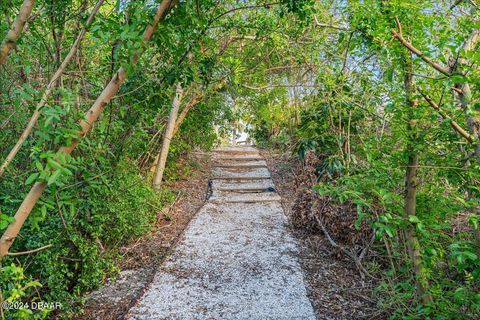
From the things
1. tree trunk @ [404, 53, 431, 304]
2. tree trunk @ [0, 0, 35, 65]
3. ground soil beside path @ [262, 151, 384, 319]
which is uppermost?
tree trunk @ [0, 0, 35, 65]

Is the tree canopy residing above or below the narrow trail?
above

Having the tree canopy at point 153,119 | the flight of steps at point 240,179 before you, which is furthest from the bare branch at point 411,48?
the flight of steps at point 240,179

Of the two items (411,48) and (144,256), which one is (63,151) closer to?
(411,48)

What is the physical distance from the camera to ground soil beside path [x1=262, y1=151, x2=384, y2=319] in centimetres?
255

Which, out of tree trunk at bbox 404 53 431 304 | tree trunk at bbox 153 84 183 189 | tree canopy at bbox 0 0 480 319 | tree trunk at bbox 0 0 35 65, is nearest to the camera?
tree trunk at bbox 0 0 35 65

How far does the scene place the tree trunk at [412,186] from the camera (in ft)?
5.49

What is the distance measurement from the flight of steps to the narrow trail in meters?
0.12

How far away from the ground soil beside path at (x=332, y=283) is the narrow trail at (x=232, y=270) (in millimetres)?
96

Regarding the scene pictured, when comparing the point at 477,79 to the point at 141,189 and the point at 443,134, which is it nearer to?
the point at 443,134

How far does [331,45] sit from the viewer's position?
165 inches

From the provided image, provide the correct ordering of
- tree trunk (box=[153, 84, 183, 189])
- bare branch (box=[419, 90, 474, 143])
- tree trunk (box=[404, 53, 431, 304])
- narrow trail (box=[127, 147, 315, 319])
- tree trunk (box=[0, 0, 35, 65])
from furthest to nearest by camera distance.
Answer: tree trunk (box=[153, 84, 183, 189]) → narrow trail (box=[127, 147, 315, 319]) → tree trunk (box=[404, 53, 431, 304]) → bare branch (box=[419, 90, 474, 143]) → tree trunk (box=[0, 0, 35, 65])

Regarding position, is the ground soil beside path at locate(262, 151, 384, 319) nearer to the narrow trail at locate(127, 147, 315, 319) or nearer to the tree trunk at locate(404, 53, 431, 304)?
the narrow trail at locate(127, 147, 315, 319)

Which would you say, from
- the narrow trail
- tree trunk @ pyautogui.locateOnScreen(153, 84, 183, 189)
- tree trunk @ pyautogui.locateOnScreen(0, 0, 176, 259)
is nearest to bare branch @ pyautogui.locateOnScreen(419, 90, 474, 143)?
tree trunk @ pyautogui.locateOnScreen(0, 0, 176, 259)

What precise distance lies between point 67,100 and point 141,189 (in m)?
2.55
